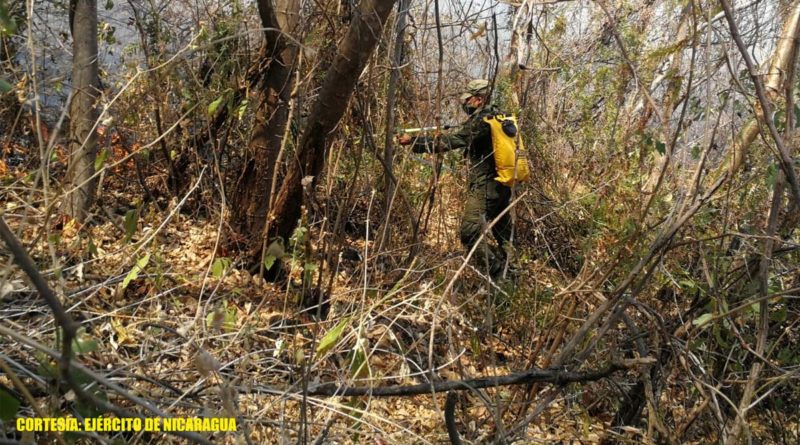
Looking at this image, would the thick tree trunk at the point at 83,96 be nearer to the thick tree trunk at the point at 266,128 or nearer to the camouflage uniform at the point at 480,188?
the thick tree trunk at the point at 266,128

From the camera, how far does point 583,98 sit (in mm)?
5355

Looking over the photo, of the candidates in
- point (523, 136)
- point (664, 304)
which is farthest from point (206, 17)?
point (664, 304)

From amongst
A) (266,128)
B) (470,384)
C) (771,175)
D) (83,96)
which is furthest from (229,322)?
(771,175)

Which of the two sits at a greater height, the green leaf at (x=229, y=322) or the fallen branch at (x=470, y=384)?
the green leaf at (x=229, y=322)

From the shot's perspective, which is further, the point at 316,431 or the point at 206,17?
the point at 206,17

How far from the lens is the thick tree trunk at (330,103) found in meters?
2.70

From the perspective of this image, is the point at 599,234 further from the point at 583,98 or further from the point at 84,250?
the point at 84,250

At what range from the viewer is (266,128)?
3430 millimetres

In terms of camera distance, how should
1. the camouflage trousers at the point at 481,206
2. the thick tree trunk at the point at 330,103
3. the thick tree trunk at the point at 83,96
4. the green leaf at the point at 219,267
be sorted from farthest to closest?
the camouflage trousers at the point at 481,206, the thick tree trunk at the point at 83,96, the thick tree trunk at the point at 330,103, the green leaf at the point at 219,267

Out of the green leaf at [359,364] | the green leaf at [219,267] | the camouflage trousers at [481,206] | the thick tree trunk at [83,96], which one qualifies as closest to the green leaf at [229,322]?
the green leaf at [219,267]

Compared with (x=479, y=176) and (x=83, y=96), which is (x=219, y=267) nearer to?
(x=83, y=96)

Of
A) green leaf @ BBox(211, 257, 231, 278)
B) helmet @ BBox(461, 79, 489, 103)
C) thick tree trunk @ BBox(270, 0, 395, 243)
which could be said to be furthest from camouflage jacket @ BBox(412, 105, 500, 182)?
green leaf @ BBox(211, 257, 231, 278)

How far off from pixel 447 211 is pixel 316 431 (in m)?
2.79

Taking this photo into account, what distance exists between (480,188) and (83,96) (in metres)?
2.60
